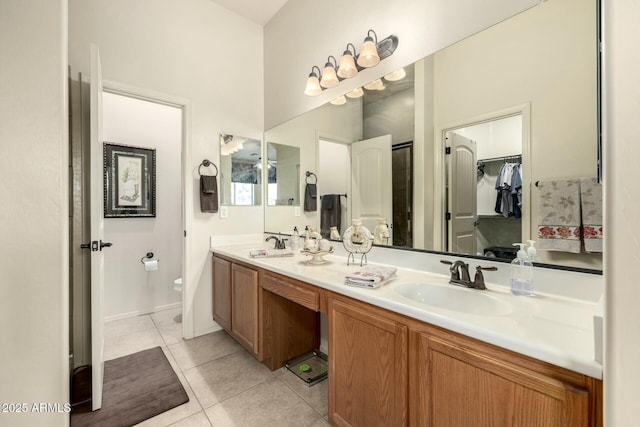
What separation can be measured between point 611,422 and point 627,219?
1.25ft

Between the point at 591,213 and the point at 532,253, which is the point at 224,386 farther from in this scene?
the point at 591,213

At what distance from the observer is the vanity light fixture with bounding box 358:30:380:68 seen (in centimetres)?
178

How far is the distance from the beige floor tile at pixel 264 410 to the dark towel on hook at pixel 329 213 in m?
1.17

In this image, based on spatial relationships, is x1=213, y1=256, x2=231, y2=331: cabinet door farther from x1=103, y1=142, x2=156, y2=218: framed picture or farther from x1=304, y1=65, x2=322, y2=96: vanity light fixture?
x1=304, y1=65, x2=322, y2=96: vanity light fixture

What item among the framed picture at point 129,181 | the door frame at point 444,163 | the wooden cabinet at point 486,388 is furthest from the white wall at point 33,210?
the framed picture at point 129,181

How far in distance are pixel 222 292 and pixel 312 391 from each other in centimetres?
117

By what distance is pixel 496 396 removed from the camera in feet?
2.70

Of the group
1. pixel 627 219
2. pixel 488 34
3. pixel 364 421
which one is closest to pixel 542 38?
pixel 488 34

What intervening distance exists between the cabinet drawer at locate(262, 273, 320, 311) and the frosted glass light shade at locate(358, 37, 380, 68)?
59.4 inches

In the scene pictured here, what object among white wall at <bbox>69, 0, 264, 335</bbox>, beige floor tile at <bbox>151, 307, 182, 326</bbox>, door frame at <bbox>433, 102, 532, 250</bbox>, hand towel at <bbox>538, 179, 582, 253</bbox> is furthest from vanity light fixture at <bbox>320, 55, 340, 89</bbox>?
beige floor tile at <bbox>151, 307, 182, 326</bbox>

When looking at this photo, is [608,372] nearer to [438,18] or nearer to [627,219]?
[627,219]

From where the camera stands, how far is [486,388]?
2.77 feet

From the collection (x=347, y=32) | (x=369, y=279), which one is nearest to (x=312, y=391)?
(x=369, y=279)

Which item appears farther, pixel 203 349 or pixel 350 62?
pixel 203 349
